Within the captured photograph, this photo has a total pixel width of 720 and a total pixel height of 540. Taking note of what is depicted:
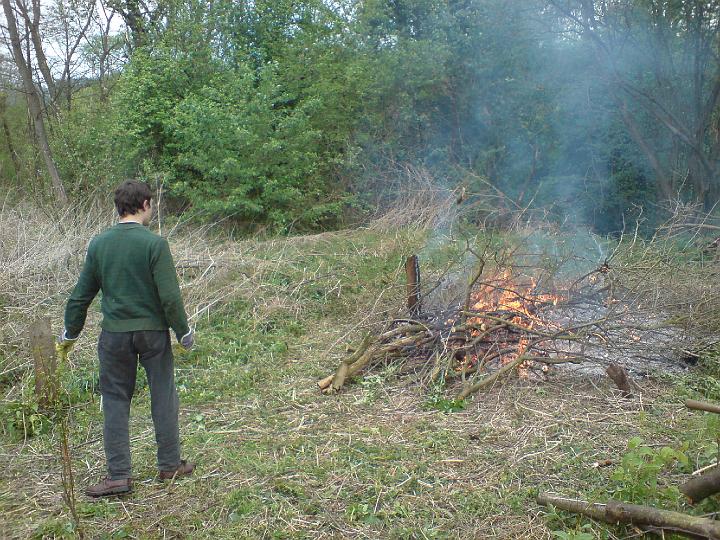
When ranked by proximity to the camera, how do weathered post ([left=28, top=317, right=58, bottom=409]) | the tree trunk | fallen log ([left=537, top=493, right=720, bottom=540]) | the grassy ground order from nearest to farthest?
1. fallen log ([left=537, top=493, right=720, bottom=540])
2. the grassy ground
3. weathered post ([left=28, top=317, right=58, bottom=409])
4. the tree trunk

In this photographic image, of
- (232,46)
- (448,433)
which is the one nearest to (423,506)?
(448,433)

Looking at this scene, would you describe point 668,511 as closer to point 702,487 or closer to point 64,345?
point 702,487

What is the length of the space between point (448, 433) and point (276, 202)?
8.99 meters

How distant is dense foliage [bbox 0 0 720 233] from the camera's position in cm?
1275

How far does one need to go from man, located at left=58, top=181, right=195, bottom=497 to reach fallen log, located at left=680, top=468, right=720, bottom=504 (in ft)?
9.28

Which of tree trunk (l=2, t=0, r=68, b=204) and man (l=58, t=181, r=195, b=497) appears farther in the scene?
tree trunk (l=2, t=0, r=68, b=204)

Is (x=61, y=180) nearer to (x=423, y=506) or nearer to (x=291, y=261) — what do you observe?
(x=291, y=261)

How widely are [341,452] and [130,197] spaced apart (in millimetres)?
2093

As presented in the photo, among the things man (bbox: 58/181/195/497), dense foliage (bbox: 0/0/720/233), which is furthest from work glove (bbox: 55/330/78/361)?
dense foliage (bbox: 0/0/720/233)

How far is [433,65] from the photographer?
14570 mm

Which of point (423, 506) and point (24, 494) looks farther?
point (24, 494)

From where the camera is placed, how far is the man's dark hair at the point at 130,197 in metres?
4.23

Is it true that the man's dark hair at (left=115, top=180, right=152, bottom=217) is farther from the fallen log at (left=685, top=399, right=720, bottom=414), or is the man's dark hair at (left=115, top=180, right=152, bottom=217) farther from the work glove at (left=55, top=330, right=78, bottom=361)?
the fallen log at (left=685, top=399, right=720, bottom=414)

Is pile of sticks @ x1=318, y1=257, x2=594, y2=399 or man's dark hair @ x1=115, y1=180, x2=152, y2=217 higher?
man's dark hair @ x1=115, y1=180, x2=152, y2=217
